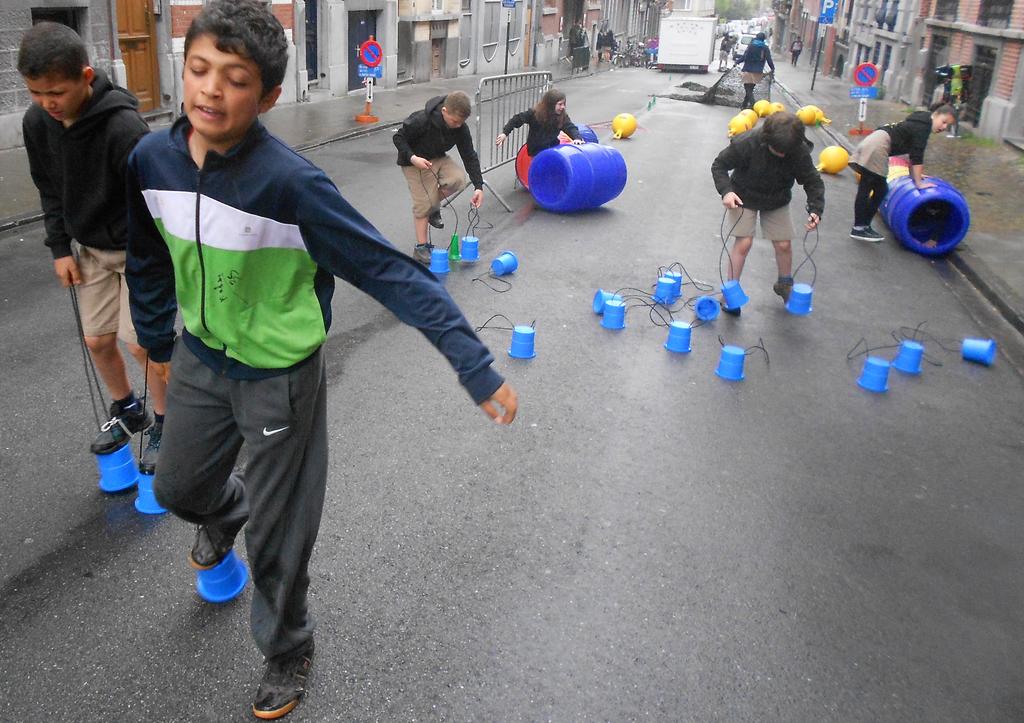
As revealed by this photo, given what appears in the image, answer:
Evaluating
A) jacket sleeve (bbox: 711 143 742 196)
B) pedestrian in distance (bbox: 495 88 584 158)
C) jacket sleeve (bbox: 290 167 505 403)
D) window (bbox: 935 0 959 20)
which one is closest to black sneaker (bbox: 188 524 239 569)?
jacket sleeve (bbox: 290 167 505 403)

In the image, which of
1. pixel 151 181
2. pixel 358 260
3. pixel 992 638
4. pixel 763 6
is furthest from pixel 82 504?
pixel 763 6

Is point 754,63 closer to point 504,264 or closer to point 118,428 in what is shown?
point 504,264

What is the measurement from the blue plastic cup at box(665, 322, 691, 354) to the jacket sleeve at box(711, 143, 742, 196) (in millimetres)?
1492

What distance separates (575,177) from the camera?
1084cm

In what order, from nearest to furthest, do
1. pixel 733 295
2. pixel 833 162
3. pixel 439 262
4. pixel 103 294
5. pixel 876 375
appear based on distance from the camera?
pixel 103 294, pixel 876 375, pixel 733 295, pixel 439 262, pixel 833 162

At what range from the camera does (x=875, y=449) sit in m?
5.46

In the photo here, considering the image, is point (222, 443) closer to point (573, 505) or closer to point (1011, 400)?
point (573, 505)

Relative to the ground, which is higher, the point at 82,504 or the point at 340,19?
the point at 340,19

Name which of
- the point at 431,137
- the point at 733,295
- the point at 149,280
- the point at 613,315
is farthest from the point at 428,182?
the point at 149,280

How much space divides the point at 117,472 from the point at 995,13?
81.4 ft

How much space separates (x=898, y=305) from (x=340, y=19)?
1847 centimetres

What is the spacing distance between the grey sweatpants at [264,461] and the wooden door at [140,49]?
14.9 meters

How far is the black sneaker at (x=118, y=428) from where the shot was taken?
14.6 feet

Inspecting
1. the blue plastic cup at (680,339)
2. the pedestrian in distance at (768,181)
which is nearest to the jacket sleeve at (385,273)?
the blue plastic cup at (680,339)
